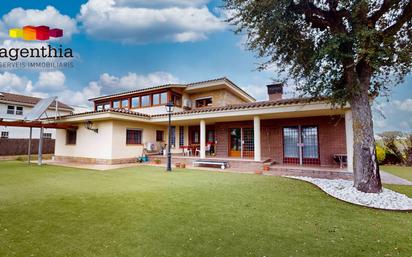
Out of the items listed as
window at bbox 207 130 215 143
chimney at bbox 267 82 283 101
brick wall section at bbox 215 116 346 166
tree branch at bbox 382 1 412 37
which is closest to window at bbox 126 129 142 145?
window at bbox 207 130 215 143

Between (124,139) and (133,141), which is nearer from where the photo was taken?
(124,139)

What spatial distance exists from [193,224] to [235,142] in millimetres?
10991

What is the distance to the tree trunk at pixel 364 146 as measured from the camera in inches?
230

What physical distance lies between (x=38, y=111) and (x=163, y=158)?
829 cm

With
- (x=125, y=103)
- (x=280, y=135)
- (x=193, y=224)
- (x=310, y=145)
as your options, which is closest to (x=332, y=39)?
(x=193, y=224)

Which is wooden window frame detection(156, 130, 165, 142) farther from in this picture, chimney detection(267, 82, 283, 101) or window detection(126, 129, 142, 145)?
chimney detection(267, 82, 283, 101)

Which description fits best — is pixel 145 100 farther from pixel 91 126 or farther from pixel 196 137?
pixel 196 137

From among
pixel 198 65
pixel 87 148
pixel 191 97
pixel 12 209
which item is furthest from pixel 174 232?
pixel 198 65

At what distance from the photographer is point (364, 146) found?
5.99 metres

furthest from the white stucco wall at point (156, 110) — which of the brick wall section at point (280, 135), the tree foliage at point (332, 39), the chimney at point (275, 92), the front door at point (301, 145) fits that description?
the tree foliage at point (332, 39)

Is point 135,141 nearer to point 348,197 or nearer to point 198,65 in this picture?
point 198,65

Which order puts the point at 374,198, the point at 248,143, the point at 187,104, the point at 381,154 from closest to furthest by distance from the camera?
the point at 374,198
the point at 381,154
the point at 248,143
the point at 187,104

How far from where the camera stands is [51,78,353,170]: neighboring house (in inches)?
434

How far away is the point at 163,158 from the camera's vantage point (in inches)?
558
